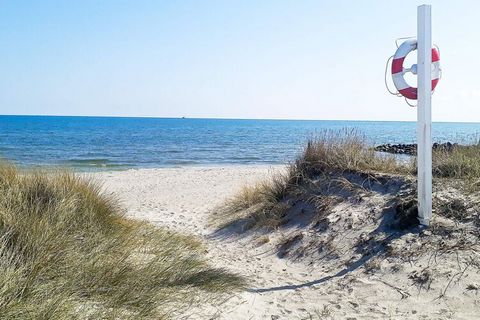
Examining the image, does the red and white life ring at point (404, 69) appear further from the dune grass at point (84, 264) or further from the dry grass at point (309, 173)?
the dune grass at point (84, 264)

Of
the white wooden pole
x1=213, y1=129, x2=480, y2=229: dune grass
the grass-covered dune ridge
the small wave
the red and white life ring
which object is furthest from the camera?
the small wave

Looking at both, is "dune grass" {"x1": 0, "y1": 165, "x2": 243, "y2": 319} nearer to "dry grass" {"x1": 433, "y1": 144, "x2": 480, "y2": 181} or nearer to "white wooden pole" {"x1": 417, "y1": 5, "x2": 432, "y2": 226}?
"white wooden pole" {"x1": 417, "y1": 5, "x2": 432, "y2": 226}

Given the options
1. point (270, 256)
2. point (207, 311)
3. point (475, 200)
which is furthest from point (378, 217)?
point (207, 311)

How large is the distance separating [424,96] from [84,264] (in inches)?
153

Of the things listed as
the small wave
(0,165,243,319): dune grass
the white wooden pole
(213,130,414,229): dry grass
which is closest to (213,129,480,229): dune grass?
(213,130,414,229): dry grass

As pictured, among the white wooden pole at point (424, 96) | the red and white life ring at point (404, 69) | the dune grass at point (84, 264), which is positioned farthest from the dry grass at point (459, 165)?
the dune grass at point (84, 264)

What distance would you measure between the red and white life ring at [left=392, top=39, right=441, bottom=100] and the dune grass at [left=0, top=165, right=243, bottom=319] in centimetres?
290

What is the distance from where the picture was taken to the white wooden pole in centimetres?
474

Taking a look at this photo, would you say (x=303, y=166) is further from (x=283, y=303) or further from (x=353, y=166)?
(x=283, y=303)

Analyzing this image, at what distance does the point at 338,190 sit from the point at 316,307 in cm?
325

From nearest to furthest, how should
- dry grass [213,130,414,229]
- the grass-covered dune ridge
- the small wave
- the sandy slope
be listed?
the sandy slope → the grass-covered dune ridge → dry grass [213,130,414,229] → the small wave

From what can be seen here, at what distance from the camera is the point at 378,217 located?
564cm

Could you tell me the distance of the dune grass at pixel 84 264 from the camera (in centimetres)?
264

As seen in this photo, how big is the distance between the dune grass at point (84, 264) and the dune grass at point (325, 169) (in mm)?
2414
